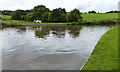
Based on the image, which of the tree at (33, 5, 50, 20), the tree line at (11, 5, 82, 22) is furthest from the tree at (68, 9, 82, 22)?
the tree at (33, 5, 50, 20)

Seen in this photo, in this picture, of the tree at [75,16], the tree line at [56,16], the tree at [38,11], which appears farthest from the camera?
the tree at [38,11]

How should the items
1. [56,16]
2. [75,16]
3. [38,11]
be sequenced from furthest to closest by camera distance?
[38,11] < [56,16] < [75,16]

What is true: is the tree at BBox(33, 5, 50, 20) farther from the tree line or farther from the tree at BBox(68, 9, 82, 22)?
the tree at BBox(68, 9, 82, 22)

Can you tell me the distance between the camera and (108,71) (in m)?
9.20

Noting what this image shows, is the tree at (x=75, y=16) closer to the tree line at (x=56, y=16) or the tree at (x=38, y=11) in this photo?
the tree line at (x=56, y=16)

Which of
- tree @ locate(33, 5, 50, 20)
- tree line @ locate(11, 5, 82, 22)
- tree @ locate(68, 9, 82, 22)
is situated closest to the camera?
tree line @ locate(11, 5, 82, 22)

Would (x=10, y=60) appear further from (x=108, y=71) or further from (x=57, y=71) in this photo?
(x=108, y=71)

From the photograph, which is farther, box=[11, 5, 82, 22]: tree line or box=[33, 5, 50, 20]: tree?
box=[33, 5, 50, 20]: tree

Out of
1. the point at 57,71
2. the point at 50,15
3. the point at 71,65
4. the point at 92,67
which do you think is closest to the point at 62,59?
the point at 71,65

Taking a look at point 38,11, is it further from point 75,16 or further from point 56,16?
point 75,16

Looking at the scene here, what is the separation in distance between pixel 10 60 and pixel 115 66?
9593 millimetres

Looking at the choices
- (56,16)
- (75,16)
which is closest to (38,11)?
(56,16)

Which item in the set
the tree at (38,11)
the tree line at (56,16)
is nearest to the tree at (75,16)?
the tree line at (56,16)

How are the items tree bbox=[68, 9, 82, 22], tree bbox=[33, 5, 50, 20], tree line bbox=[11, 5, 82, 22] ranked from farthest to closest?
tree bbox=[33, 5, 50, 20]
tree bbox=[68, 9, 82, 22]
tree line bbox=[11, 5, 82, 22]
